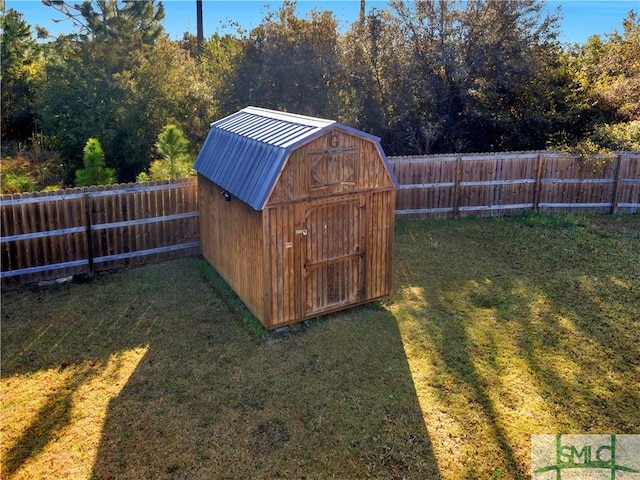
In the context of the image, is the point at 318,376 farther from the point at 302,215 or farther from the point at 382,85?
the point at 382,85

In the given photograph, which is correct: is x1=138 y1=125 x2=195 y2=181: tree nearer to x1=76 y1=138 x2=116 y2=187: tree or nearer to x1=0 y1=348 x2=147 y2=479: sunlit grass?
x1=76 y1=138 x2=116 y2=187: tree

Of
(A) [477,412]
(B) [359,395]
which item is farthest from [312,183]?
(A) [477,412]

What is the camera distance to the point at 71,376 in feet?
20.6

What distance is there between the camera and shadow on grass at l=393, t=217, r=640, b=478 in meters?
5.52

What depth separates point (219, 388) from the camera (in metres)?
6.06

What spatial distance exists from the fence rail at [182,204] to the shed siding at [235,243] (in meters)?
0.86

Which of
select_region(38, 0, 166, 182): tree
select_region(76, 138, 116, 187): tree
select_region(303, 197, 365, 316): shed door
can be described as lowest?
select_region(303, 197, 365, 316): shed door

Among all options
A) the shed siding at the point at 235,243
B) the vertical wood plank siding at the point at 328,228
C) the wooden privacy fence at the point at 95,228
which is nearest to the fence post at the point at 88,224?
the wooden privacy fence at the point at 95,228

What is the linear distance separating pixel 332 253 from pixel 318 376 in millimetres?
1999

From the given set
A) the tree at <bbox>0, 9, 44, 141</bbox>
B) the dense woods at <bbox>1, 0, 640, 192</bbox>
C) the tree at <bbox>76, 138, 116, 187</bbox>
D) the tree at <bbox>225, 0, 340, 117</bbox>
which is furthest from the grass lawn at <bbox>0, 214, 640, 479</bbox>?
the tree at <bbox>0, 9, 44, 141</bbox>

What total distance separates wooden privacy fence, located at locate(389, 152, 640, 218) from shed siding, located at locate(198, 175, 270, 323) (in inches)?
195

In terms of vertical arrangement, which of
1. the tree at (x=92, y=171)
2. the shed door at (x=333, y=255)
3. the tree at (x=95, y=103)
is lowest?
the shed door at (x=333, y=255)

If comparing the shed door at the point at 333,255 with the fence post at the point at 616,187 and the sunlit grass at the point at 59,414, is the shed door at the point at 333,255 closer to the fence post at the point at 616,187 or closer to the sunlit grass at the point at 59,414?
the sunlit grass at the point at 59,414

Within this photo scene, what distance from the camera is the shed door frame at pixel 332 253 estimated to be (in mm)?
7309
